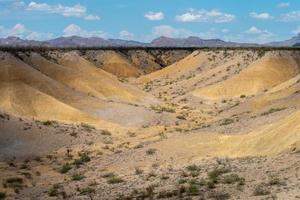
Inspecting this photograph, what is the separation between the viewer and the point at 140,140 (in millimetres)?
40656

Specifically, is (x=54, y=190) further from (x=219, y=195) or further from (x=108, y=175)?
(x=219, y=195)

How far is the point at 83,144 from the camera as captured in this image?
39.9 meters

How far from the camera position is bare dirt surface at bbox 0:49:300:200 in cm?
2191

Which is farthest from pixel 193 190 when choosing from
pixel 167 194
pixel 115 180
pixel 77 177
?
pixel 77 177

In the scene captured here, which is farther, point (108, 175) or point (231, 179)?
point (108, 175)

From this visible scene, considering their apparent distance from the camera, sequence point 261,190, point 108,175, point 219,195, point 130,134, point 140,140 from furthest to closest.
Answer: point 130,134 → point 140,140 → point 108,175 → point 219,195 → point 261,190

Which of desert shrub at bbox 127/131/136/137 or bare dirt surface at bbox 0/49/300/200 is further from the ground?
bare dirt surface at bbox 0/49/300/200

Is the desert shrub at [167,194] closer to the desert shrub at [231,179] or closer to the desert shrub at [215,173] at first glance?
the desert shrub at [215,173]

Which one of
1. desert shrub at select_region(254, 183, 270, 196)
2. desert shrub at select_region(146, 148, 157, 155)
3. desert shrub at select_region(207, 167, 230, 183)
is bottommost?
desert shrub at select_region(146, 148, 157, 155)

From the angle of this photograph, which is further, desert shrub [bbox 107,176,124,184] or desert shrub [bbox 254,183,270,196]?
desert shrub [bbox 107,176,124,184]

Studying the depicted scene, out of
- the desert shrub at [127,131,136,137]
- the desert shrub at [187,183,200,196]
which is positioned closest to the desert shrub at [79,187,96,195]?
the desert shrub at [187,183,200,196]

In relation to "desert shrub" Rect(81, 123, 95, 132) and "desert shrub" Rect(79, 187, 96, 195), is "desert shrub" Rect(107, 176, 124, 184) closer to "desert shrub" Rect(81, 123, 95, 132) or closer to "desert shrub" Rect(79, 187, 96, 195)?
"desert shrub" Rect(79, 187, 96, 195)

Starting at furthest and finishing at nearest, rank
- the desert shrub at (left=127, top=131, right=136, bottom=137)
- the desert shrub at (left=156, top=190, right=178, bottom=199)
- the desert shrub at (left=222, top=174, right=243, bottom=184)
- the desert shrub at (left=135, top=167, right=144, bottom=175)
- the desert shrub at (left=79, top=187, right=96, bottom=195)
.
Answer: the desert shrub at (left=127, top=131, right=136, bottom=137)
the desert shrub at (left=135, top=167, right=144, bottom=175)
the desert shrub at (left=79, top=187, right=96, bottom=195)
the desert shrub at (left=222, top=174, right=243, bottom=184)
the desert shrub at (left=156, top=190, right=178, bottom=199)

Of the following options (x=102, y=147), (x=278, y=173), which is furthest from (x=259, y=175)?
(x=102, y=147)
